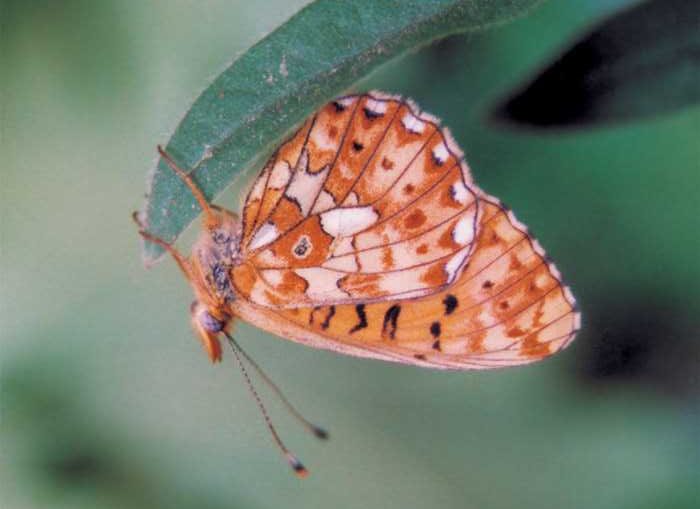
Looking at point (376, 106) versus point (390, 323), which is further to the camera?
point (390, 323)

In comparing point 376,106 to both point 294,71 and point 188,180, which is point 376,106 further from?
point 188,180

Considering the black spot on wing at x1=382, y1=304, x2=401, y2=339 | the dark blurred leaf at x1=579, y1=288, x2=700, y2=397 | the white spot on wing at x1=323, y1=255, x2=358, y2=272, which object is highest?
the dark blurred leaf at x1=579, y1=288, x2=700, y2=397

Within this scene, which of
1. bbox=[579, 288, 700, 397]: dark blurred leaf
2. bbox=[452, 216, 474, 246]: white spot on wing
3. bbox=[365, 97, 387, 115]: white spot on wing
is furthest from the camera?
bbox=[579, 288, 700, 397]: dark blurred leaf

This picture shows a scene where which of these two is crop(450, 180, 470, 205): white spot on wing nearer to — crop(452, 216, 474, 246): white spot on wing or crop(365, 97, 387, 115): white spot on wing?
crop(452, 216, 474, 246): white spot on wing

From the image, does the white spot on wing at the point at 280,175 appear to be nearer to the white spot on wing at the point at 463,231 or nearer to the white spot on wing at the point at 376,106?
the white spot on wing at the point at 376,106

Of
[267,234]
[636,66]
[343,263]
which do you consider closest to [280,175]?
[267,234]

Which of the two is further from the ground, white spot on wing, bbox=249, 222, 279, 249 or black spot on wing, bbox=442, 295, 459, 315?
black spot on wing, bbox=442, 295, 459, 315

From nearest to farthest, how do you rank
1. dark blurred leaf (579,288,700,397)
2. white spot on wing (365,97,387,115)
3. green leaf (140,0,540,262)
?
green leaf (140,0,540,262), white spot on wing (365,97,387,115), dark blurred leaf (579,288,700,397)

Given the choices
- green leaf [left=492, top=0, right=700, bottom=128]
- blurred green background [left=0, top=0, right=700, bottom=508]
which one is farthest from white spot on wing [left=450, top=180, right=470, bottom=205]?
blurred green background [left=0, top=0, right=700, bottom=508]
